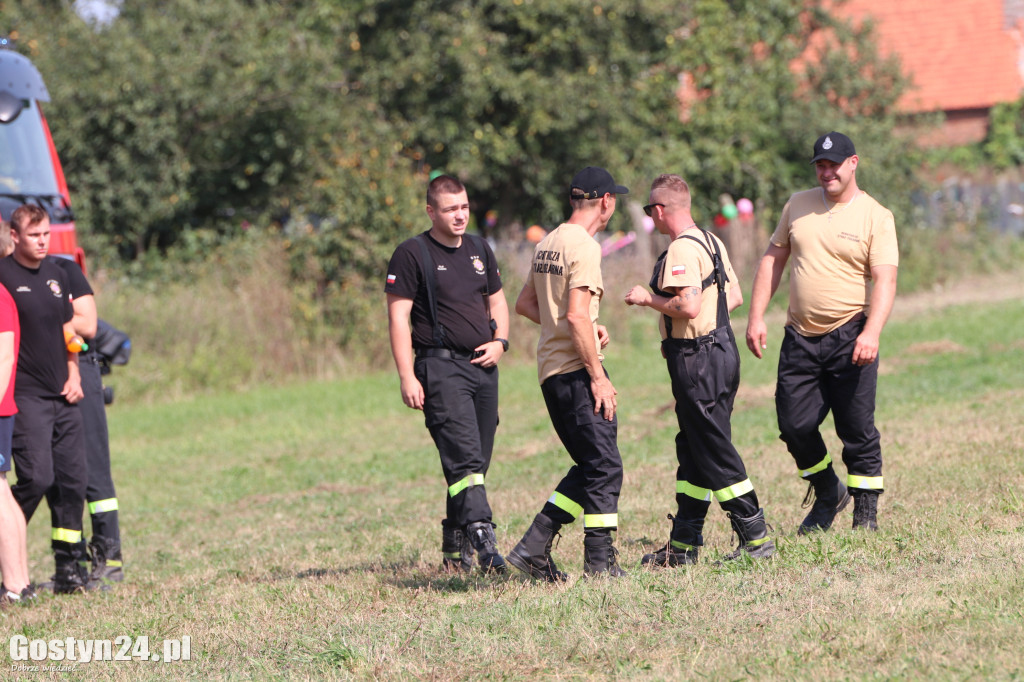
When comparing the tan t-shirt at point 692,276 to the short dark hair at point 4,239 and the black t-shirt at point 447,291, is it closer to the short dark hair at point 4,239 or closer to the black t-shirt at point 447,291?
the black t-shirt at point 447,291

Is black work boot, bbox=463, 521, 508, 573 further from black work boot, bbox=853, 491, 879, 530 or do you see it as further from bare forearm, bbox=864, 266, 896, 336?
bare forearm, bbox=864, 266, 896, 336

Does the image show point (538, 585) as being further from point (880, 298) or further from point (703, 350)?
point (880, 298)

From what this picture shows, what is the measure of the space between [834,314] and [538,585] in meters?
2.07

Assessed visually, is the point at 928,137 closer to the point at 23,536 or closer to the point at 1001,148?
the point at 1001,148

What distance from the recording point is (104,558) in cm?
755

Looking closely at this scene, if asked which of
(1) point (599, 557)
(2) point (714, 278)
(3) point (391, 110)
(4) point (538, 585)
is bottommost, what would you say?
(4) point (538, 585)

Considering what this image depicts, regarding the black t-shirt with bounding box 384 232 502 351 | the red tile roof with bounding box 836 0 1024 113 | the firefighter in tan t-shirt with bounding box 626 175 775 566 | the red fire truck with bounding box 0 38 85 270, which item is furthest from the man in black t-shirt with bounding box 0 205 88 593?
the red tile roof with bounding box 836 0 1024 113

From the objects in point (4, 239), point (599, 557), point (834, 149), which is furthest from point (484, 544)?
point (4, 239)

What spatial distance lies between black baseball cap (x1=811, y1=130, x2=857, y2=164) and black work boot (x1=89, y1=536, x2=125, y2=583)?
492 centimetres

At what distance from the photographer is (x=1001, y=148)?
29.2 metres

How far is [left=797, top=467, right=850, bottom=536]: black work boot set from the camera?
6.43 meters

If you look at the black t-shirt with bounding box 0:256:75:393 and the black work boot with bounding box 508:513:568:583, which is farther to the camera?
the black t-shirt with bounding box 0:256:75:393

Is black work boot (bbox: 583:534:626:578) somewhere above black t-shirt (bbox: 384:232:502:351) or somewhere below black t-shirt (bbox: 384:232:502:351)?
below

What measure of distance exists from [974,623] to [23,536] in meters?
4.94
